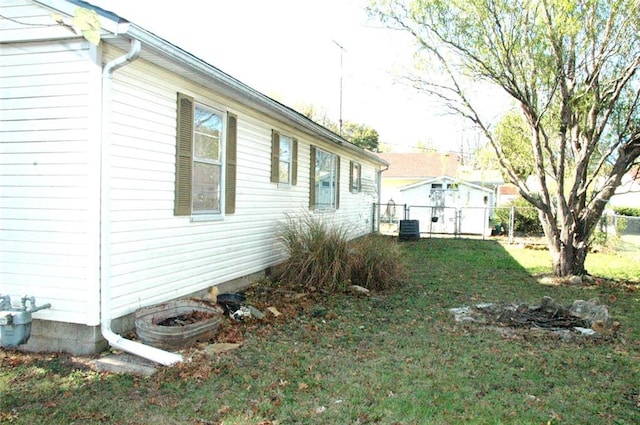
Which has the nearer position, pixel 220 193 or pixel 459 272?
pixel 220 193

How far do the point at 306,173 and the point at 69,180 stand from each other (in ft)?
20.7

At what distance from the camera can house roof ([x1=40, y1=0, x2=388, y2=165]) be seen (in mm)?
4145

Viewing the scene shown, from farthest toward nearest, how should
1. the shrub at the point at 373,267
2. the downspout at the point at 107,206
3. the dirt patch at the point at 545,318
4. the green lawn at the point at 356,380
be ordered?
the shrub at the point at 373,267, the dirt patch at the point at 545,318, the downspout at the point at 107,206, the green lawn at the point at 356,380

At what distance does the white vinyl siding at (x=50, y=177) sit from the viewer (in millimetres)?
4336

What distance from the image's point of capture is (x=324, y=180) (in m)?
→ 11.9

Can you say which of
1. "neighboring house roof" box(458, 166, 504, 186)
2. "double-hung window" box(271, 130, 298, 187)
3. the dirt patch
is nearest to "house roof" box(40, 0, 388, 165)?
"double-hung window" box(271, 130, 298, 187)

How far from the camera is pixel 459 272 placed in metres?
9.97

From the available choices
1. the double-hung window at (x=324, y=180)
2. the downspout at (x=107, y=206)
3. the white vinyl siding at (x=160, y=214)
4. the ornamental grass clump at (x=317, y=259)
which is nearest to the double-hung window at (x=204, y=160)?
the white vinyl siding at (x=160, y=214)

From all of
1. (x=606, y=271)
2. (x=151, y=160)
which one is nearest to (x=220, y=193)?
(x=151, y=160)

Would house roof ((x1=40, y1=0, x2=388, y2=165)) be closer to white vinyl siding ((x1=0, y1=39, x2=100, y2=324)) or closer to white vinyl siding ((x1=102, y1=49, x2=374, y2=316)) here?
white vinyl siding ((x1=102, y1=49, x2=374, y2=316))

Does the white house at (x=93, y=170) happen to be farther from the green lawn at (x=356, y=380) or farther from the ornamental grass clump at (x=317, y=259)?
the ornamental grass clump at (x=317, y=259)

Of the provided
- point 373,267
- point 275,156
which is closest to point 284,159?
point 275,156

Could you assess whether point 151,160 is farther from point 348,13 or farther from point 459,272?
point 459,272

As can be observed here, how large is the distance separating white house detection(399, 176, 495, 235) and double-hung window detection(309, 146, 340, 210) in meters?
7.52
